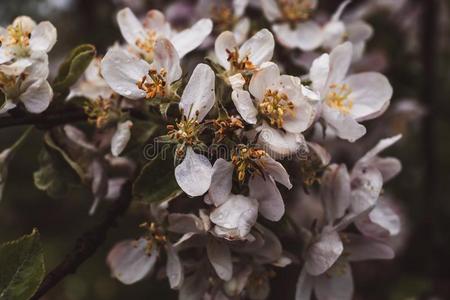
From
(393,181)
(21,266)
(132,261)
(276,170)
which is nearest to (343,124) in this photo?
(276,170)

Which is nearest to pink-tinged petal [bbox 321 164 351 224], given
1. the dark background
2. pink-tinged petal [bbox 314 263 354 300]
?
pink-tinged petal [bbox 314 263 354 300]

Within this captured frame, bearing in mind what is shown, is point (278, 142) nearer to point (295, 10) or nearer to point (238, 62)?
point (238, 62)

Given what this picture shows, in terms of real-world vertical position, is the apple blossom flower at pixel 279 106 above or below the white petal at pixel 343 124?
above

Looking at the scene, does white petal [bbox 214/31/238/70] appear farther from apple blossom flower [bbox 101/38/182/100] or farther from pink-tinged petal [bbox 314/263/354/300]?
pink-tinged petal [bbox 314/263/354/300]

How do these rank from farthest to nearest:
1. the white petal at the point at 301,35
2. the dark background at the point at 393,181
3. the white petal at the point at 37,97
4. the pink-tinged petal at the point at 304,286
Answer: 1. the dark background at the point at 393,181
2. the white petal at the point at 301,35
3. the pink-tinged petal at the point at 304,286
4. the white petal at the point at 37,97

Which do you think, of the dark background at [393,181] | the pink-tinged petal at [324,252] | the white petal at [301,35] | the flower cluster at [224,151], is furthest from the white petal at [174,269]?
the dark background at [393,181]

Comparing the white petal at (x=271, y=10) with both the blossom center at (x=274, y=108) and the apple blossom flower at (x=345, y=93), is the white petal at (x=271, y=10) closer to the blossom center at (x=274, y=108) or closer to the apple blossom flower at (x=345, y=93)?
the apple blossom flower at (x=345, y=93)
